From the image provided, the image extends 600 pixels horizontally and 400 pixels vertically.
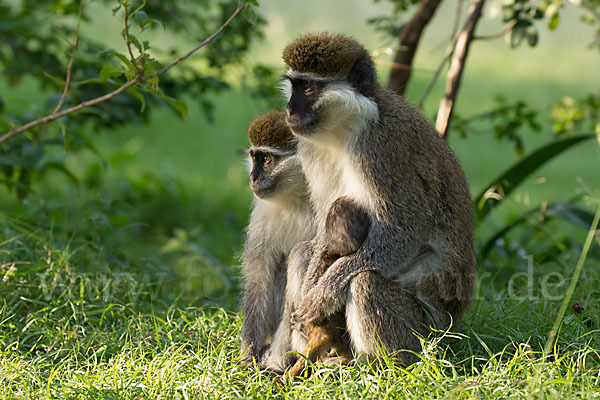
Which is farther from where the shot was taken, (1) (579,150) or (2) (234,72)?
(1) (579,150)

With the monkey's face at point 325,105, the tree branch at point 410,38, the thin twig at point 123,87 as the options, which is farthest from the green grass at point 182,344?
the tree branch at point 410,38

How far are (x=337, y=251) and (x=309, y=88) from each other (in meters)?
0.81

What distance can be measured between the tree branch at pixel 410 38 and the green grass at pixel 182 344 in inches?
67.6

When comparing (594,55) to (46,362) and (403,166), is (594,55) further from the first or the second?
(46,362)

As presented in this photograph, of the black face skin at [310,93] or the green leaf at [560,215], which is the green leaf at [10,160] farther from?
the green leaf at [560,215]

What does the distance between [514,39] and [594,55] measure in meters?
12.2

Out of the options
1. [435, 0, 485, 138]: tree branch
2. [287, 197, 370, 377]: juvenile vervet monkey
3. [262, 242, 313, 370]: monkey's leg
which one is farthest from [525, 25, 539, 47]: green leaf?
[262, 242, 313, 370]: monkey's leg

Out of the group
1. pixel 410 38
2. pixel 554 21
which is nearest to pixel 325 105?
pixel 554 21

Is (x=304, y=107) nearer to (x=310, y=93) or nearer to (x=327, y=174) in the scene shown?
(x=310, y=93)

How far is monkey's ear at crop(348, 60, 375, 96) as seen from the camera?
3.33 m

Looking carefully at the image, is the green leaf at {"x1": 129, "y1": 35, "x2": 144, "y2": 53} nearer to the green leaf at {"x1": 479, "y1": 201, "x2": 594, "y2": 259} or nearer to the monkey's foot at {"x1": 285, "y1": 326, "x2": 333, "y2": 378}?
the monkey's foot at {"x1": 285, "y1": 326, "x2": 333, "y2": 378}

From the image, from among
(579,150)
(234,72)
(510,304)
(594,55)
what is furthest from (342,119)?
(594,55)

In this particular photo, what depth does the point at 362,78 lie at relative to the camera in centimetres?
335

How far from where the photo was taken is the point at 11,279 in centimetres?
409
